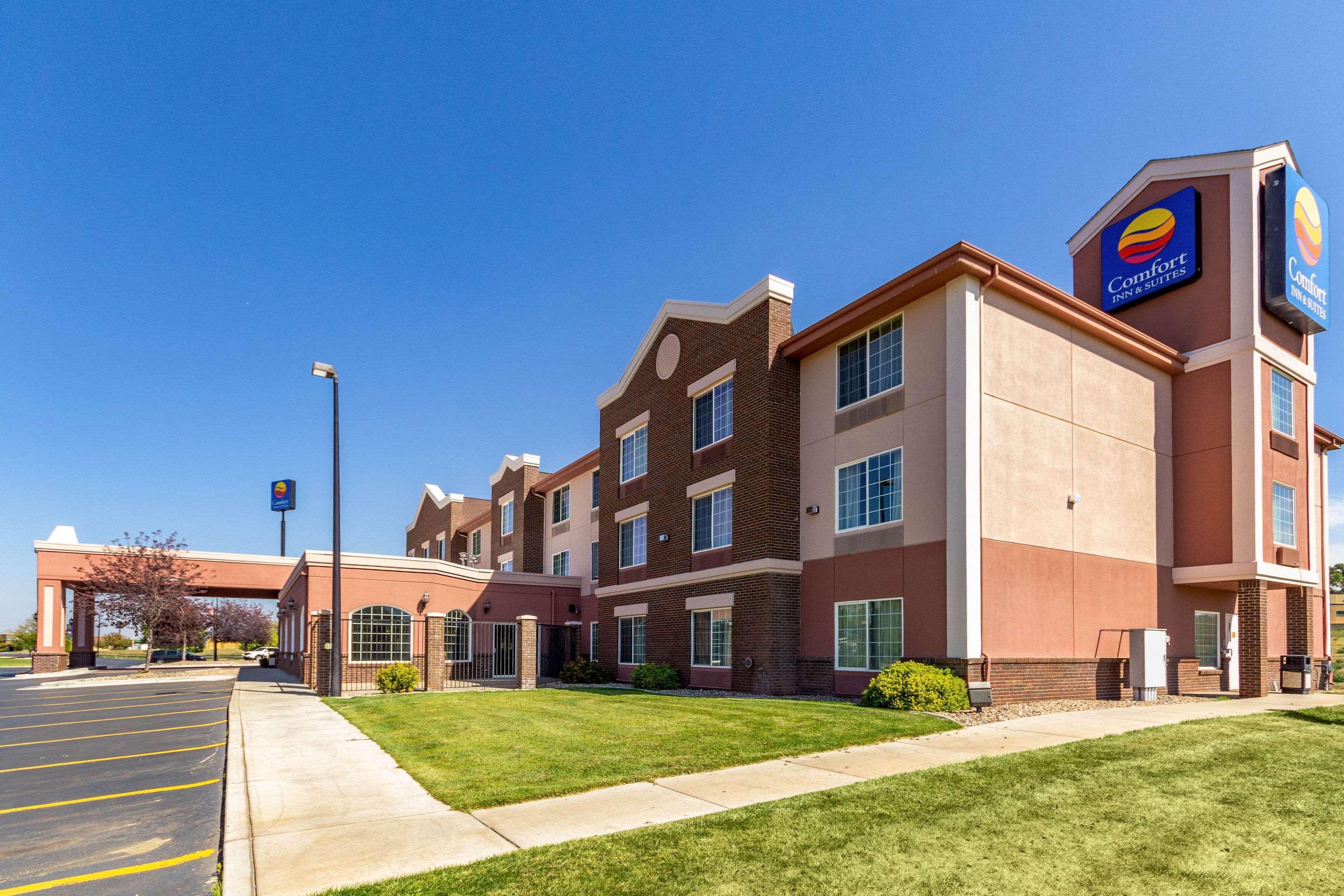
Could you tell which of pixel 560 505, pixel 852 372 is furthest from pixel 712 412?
pixel 560 505

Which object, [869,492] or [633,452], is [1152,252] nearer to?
[869,492]

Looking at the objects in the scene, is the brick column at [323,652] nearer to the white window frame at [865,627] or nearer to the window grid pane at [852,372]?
the white window frame at [865,627]

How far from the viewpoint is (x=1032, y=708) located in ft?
53.4

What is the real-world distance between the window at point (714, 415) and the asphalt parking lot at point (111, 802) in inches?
549

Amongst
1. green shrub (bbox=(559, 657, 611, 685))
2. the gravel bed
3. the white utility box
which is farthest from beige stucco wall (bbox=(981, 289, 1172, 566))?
green shrub (bbox=(559, 657, 611, 685))

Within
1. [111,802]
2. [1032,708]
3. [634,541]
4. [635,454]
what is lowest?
[1032,708]

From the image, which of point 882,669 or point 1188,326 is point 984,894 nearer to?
point 882,669

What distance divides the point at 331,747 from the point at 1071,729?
11169 millimetres

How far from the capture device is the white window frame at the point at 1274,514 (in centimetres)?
2112

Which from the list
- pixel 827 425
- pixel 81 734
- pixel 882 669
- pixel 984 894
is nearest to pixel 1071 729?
pixel 882 669

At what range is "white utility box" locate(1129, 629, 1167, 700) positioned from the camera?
709 inches

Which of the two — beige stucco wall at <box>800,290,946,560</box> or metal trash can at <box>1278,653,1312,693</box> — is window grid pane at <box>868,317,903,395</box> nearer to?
beige stucco wall at <box>800,290,946,560</box>

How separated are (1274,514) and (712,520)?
14440mm

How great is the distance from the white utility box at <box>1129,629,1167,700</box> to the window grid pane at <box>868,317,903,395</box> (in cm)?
743
